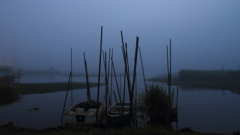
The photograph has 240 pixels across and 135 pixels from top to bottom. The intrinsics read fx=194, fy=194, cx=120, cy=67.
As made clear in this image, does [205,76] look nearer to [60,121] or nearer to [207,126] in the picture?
[207,126]

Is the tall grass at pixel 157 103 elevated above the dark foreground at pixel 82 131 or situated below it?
above

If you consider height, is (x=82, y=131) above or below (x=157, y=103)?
below

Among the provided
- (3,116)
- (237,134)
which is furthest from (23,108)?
(237,134)

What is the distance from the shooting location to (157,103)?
20.7 ft

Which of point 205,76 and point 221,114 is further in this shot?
point 205,76

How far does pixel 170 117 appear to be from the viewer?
6898mm

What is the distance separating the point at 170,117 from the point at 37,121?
15.6ft

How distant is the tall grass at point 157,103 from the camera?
620cm

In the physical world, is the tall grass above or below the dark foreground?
above

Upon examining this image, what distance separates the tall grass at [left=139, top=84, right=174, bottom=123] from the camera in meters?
6.20

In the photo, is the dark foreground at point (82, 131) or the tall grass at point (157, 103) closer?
the dark foreground at point (82, 131)

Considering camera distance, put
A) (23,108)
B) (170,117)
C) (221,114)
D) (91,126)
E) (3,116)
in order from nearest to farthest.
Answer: (91,126) → (170,117) → (3,116) → (221,114) → (23,108)

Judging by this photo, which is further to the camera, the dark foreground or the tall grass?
the tall grass

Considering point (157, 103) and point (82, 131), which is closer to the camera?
point (82, 131)
